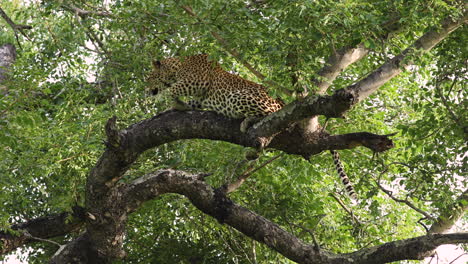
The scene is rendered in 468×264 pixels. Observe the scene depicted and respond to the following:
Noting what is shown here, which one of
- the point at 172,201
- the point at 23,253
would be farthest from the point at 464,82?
the point at 23,253

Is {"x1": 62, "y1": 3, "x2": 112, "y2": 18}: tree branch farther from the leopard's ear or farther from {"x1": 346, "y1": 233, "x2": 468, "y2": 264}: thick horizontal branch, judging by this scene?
{"x1": 346, "y1": 233, "x2": 468, "y2": 264}: thick horizontal branch

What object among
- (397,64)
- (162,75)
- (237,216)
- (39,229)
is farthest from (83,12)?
(397,64)

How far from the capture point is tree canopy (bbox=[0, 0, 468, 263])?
6.26m

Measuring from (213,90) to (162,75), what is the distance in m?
1.26

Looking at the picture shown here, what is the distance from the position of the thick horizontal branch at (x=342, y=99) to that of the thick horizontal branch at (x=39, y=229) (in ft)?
11.2

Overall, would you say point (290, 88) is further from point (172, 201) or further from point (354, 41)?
point (172, 201)

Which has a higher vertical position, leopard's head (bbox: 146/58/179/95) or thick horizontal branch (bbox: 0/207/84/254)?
leopard's head (bbox: 146/58/179/95)

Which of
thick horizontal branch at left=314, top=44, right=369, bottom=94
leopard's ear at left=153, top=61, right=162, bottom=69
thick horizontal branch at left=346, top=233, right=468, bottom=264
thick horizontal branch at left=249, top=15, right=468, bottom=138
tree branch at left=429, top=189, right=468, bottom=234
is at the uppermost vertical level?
leopard's ear at left=153, top=61, right=162, bottom=69

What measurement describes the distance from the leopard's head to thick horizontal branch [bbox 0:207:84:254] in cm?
204

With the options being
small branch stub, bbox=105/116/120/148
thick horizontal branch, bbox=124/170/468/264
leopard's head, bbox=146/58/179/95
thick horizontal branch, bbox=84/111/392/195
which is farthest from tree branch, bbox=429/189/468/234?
leopard's head, bbox=146/58/179/95

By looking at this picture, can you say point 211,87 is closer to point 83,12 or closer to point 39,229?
point 83,12

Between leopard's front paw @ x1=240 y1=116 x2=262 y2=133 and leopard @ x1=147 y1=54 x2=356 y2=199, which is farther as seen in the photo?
leopard @ x1=147 y1=54 x2=356 y2=199

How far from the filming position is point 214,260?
10.9m

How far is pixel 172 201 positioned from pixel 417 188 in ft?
13.9
